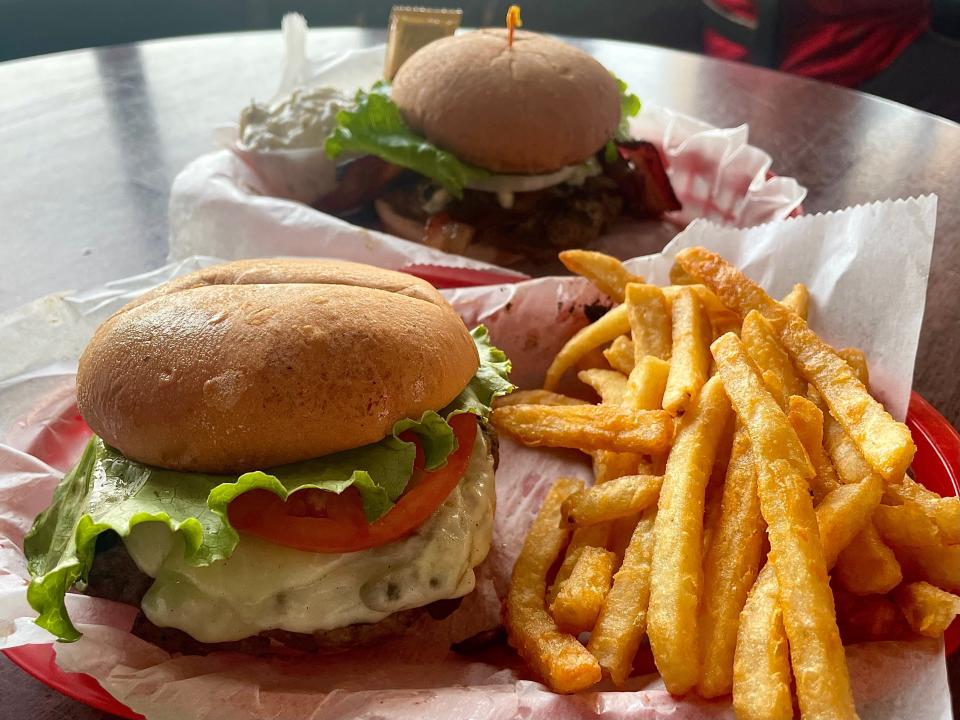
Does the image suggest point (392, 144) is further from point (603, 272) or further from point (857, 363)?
point (857, 363)

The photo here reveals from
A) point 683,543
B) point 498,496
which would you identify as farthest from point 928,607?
point 498,496

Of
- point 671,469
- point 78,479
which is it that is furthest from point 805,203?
point 78,479

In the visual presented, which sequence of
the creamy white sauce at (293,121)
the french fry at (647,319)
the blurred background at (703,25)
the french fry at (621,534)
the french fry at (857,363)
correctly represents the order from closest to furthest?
the french fry at (621,534), the french fry at (857,363), the french fry at (647,319), the creamy white sauce at (293,121), the blurred background at (703,25)

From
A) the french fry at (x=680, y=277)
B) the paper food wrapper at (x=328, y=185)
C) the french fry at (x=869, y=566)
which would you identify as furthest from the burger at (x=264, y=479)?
the paper food wrapper at (x=328, y=185)

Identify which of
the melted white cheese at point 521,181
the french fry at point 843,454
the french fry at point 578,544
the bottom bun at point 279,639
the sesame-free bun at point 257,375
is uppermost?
the sesame-free bun at point 257,375

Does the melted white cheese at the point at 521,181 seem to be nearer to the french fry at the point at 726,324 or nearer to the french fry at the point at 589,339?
the french fry at the point at 589,339

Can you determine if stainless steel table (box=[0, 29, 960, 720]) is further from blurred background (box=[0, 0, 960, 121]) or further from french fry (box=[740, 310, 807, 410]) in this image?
blurred background (box=[0, 0, 960, 121])
